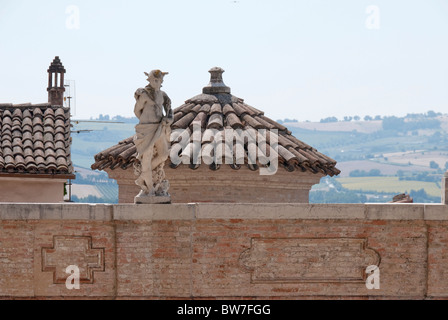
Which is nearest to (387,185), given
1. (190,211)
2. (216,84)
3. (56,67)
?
(56,67)

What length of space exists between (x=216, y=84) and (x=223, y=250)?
6.07 meters

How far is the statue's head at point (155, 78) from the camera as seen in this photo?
44.3 ft

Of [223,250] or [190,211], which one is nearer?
[190,211]

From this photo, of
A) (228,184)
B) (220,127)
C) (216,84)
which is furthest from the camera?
(216,84)

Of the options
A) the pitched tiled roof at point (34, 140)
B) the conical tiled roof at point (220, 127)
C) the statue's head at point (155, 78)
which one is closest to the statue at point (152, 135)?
the statue's head at point (155, 78)

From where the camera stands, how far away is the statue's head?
13.5 meters

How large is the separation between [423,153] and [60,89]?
166m

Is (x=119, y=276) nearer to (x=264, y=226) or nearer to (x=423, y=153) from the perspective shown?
(x=264, y=226)

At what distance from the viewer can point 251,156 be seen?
16812 mm

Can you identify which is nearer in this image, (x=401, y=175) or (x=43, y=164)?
(x=43, y=164)

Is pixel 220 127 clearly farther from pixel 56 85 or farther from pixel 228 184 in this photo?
pixel 56 85

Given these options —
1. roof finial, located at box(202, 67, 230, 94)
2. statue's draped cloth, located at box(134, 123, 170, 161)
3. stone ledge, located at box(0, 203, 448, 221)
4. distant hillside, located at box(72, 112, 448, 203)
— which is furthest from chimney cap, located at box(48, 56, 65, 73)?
distant hillside, located at box(72, 112, 448, 203)

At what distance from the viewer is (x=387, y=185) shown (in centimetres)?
14675
